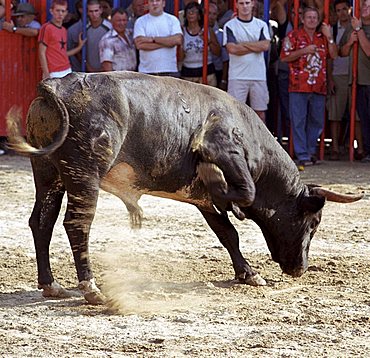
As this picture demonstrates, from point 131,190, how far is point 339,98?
294 inches

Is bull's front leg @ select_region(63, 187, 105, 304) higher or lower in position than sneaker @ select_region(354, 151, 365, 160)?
higher

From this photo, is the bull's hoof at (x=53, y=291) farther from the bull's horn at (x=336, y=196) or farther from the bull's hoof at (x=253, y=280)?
the bull's horn at (x=336, y=196)

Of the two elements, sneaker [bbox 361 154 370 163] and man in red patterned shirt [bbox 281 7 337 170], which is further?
sneaker [bbox 361 154 370 163]

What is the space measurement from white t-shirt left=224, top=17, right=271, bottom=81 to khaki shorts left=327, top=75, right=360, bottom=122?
1201mm

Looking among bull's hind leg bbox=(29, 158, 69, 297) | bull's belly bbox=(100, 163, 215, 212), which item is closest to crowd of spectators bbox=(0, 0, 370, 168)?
bull's belly bbox=(100, 163, 215, 212)

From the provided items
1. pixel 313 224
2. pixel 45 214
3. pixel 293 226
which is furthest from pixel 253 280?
pixel 45 214

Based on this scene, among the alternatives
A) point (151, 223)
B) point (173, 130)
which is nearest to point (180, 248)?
point (151, 223)

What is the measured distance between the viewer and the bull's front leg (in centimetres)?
607

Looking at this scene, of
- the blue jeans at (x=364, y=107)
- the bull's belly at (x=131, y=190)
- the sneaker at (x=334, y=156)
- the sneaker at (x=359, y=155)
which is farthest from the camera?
the sneaker at (x=334, y=156)

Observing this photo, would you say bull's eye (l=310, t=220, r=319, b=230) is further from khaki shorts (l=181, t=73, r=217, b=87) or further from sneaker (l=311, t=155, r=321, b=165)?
khaki shorts (l=181, t=73, r=217, b=87)

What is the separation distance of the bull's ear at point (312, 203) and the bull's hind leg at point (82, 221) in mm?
1621

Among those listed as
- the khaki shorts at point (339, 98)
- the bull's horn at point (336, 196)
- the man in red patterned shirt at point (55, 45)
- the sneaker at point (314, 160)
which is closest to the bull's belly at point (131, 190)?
the bull's horn at point (336, 196)

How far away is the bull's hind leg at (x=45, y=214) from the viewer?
249 inches

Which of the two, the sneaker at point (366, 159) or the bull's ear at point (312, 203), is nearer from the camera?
the bull's ear at point (312, 203)
